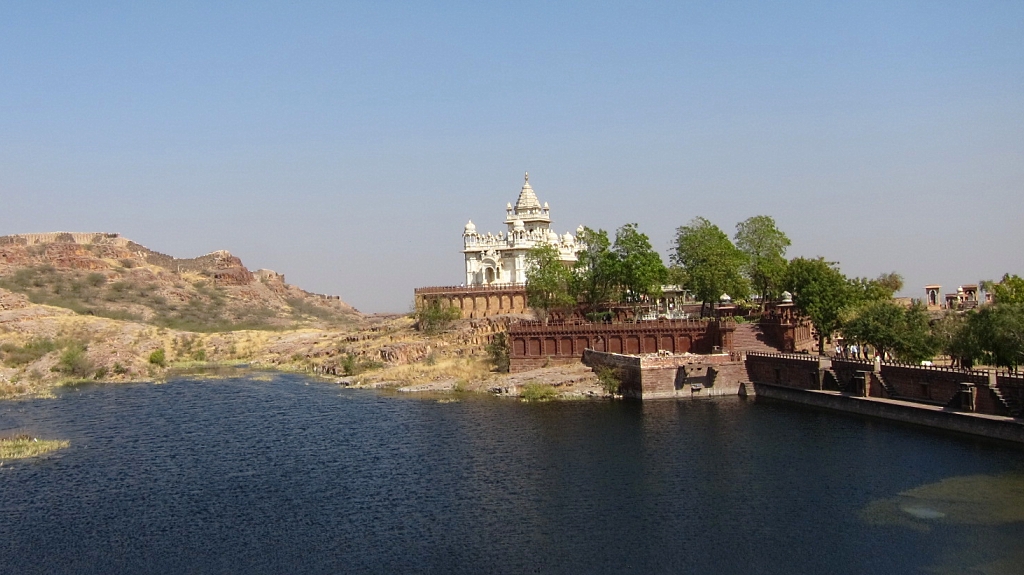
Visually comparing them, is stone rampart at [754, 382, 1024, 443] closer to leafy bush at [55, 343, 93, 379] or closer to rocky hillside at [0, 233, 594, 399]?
rocky hillside at [0, 233, 594, 399]

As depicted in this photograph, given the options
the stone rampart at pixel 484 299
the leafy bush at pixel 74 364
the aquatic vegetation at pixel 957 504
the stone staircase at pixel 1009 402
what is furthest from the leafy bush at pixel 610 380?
the leafy bush at pixel 74 364

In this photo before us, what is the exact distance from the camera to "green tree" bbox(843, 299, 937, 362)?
66375 millimetres

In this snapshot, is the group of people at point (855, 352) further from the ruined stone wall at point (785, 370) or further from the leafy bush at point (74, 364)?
the leafy bush at point (74, 364)

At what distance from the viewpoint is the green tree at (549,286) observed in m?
98.6

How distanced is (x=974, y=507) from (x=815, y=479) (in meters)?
8.03

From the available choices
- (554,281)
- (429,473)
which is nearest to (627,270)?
(554,281)

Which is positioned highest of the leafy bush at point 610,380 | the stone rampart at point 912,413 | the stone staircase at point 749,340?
the stone staircase at point 749,340

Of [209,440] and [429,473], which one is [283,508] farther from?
[209,440]

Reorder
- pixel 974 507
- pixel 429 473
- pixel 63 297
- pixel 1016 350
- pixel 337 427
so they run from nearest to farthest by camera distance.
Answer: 1. pixel 974 507
2. pixel 429 473
3. pixel 1016 350
4. pixel 337 427
5. pixel 63 297

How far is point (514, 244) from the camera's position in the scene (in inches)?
4569

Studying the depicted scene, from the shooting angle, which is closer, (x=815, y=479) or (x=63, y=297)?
(x=815, y=479)

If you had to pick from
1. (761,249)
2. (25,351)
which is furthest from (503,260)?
(25,351)

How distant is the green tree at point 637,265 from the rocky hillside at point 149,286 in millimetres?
69125

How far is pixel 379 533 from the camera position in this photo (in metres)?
38.8
